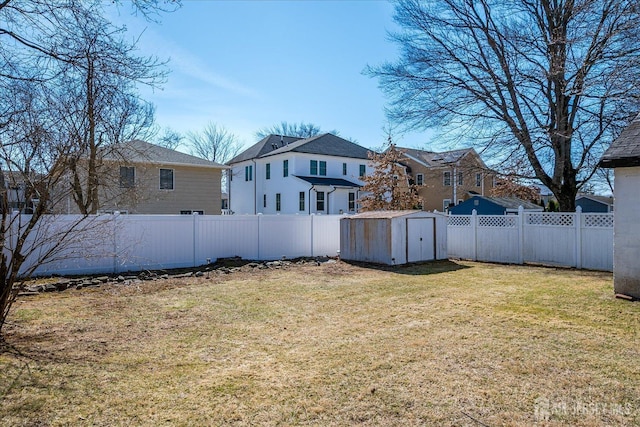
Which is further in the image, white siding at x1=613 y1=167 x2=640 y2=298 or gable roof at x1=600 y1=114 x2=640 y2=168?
white siding at x1=613 y1=167 x2=640 y2=298

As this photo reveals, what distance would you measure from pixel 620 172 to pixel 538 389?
563 centimetres

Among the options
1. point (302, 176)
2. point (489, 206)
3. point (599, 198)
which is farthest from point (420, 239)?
point (599, 198)

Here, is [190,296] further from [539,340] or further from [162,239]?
[539,340]

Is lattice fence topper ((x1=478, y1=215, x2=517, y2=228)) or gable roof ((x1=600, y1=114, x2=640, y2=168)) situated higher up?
gable roof ((x1=600, y1=114, x2=640, y2=168))

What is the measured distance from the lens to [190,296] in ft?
25.3

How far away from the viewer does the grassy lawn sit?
3084mm

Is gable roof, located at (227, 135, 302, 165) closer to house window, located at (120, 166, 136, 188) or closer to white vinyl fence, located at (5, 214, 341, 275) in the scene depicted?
house window, located at (120, 166, 136, 188)

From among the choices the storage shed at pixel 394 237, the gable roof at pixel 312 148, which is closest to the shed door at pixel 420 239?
the storage shed at pixel 394 237

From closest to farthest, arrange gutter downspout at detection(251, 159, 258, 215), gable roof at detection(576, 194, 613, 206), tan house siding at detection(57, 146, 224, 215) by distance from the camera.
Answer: tan house siding at detection(57, 146, 224, 215) → gutter downspout at detection(251, 159, 258, 215) → gable roof at detection(576, 194, 613, 206)

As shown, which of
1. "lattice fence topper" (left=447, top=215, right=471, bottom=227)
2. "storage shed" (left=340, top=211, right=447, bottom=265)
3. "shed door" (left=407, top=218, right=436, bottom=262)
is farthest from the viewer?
"lattice fence topper" (left=447, top=215, right=471, bottom=227)

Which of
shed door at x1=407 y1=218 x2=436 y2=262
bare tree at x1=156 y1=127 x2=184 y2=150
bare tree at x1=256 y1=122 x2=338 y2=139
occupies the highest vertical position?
bare tree at x1=256 y1=122 x2=338 y2=139

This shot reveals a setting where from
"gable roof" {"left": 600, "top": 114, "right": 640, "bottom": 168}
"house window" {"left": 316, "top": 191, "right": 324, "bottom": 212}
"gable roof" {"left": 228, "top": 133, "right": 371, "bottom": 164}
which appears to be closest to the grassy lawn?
"gable roof" {"left": 600, "top": 114, "right": 640, "bottom": 168}

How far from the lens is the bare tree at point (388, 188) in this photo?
2119cm

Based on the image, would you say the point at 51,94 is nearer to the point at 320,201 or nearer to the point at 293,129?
the point at 320,201
